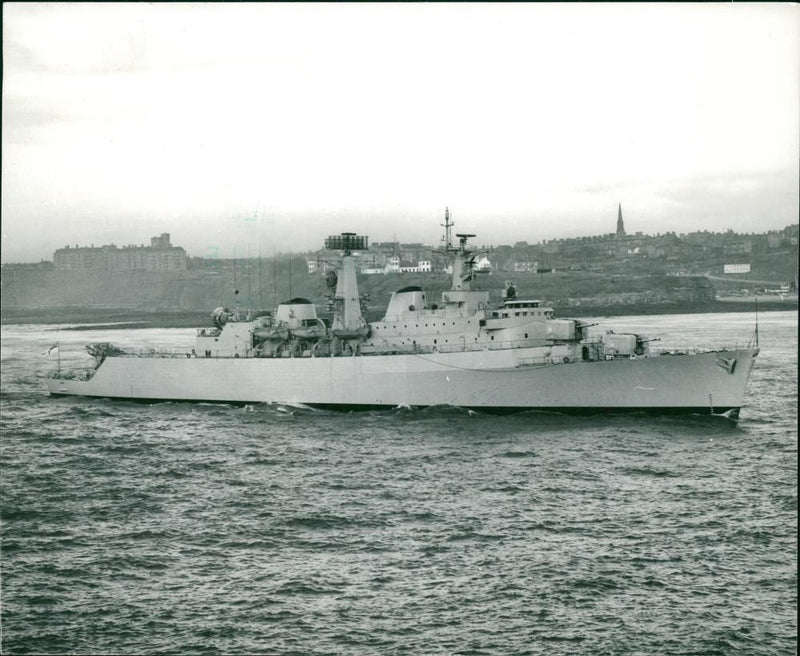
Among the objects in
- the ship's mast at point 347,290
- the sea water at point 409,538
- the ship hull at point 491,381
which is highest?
the ship's mast at point 347,290

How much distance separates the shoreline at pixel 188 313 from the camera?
84812mm

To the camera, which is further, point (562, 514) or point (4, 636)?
point (562, 514)

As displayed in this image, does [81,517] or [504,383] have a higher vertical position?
[504,383]

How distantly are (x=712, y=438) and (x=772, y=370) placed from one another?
19533mm

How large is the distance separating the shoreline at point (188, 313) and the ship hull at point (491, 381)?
4630cm

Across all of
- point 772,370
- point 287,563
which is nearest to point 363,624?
point 287,563

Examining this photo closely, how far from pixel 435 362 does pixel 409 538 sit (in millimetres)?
13744

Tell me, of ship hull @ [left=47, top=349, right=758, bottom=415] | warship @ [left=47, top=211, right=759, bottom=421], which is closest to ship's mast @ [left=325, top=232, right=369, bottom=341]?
warship @ [left=47, top=211, right=759, bottom=421]

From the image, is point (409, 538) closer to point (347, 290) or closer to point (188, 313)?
point (347, 290)

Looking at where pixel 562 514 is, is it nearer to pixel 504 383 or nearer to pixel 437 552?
pixel 437 552

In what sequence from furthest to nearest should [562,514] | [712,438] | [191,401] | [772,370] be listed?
[772,370], [191,401], [712,438], [562,514]

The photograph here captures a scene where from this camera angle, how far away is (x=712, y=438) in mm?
24453

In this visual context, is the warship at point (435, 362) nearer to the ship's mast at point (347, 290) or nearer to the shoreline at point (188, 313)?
the ship's mast at point (347, 290)

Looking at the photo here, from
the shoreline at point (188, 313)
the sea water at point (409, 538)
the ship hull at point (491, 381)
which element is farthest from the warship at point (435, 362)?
the shoreline at point (188, 313)
